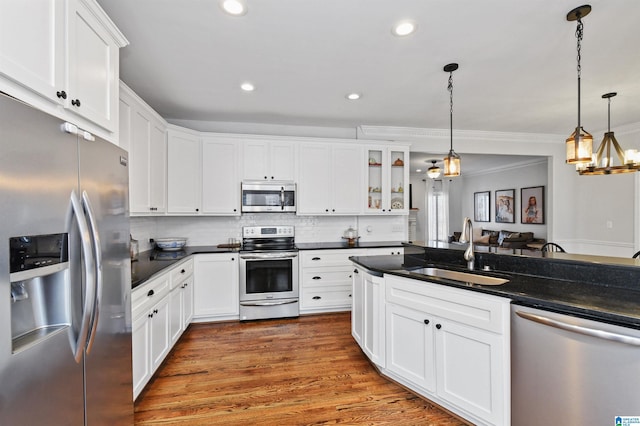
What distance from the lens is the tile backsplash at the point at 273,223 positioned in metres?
3.99

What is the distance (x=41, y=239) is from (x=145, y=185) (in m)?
2.00

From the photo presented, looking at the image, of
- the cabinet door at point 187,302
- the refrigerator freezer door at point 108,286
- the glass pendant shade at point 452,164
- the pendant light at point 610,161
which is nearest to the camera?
the refrigerator freezer door at point 108,286

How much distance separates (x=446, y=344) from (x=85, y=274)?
80.5 inches

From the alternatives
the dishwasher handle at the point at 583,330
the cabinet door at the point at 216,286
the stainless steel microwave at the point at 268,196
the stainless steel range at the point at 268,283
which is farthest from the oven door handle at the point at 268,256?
the dishwasher handle at the point at 583,330

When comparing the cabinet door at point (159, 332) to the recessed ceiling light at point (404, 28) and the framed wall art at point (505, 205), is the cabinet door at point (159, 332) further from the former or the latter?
the framed wall art at point (505, 205)

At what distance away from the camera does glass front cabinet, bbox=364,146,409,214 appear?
A: 4.34m

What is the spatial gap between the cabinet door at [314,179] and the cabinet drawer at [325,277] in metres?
0.84

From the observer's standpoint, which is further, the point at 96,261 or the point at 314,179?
the point at 314,179

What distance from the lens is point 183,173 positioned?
362 cm

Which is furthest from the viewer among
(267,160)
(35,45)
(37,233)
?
(267,160)

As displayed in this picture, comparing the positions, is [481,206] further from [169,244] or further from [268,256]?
[169,244]

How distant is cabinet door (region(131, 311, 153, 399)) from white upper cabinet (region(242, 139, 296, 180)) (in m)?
2.29

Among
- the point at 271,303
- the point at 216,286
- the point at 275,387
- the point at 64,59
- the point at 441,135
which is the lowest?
the point at 275,387

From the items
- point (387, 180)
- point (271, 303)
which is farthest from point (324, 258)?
point (387, 180)
